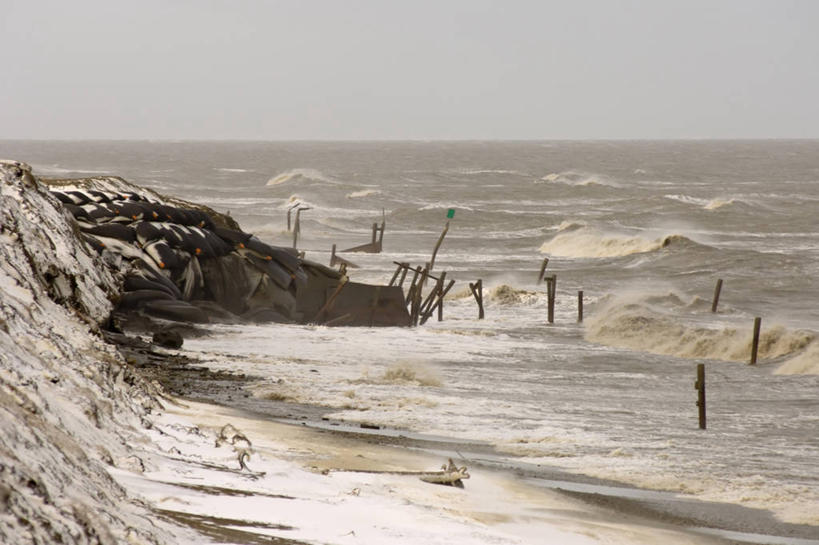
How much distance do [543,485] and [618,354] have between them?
11.4 meters

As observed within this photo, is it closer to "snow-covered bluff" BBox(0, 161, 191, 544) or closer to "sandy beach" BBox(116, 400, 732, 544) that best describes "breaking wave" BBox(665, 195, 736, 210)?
"snow-covered bluff" BBox(0, 161, 191, 544)

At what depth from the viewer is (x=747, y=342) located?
22.5 meters

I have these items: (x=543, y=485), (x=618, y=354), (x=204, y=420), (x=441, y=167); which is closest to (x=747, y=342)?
(x=618, y=354)

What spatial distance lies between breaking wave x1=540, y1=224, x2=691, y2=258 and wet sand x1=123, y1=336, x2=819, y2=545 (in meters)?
34.5

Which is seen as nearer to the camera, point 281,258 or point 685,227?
point 281,258

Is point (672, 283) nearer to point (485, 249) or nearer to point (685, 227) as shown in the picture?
Answer: point (485, 249)

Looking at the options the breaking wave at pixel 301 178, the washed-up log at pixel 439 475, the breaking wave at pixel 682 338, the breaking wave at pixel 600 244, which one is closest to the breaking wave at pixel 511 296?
the breaking wave at pixel 682 338

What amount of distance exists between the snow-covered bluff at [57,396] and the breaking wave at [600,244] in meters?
35.7

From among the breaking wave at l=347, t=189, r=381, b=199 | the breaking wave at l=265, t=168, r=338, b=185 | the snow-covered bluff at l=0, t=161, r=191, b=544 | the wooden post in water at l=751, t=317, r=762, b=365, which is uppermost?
the snow-covered bluff at l=0, t=161, r=191, b=544

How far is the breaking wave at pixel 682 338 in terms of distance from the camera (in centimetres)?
2242

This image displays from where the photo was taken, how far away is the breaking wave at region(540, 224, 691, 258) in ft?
153

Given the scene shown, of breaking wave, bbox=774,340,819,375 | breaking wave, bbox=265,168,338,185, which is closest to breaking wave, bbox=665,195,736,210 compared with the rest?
breaking wave, bbox=265,168,338,185

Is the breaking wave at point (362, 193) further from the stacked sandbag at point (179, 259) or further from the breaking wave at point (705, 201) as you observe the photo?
the stacked sandbag at point (179, 259)

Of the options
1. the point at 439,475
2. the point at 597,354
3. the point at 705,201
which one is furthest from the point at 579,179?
the point at 439,475
